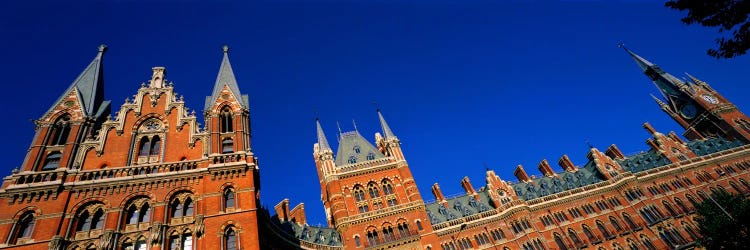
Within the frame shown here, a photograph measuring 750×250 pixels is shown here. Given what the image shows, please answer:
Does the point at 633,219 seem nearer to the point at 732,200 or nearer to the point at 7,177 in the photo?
the point at 732,200

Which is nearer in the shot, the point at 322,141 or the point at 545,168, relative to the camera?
the point at 322,141

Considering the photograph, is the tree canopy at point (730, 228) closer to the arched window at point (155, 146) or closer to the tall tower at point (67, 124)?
the arched window at point (155, 146)

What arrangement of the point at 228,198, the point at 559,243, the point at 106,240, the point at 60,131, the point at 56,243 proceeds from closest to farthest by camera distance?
1. the point at 56,243
2. the point at 106,240
3. the point at 228,198
4. the point at 60,131
5. the point at 559,243

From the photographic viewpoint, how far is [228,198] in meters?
23.7

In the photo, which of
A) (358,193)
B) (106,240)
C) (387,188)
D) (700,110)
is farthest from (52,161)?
(700,110)

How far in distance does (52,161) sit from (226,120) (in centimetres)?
1086

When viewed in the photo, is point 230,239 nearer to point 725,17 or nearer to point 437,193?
point 725,17

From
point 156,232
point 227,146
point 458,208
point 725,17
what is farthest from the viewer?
point 458,208

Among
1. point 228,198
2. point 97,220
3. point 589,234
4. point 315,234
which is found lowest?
point 589,234

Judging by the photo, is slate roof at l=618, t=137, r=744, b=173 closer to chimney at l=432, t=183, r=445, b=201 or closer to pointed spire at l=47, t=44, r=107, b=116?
chimney at l=432, t=183, r=445, b=201

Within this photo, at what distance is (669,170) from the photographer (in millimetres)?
51781

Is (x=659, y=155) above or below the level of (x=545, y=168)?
below

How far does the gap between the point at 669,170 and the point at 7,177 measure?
71324 millimetres

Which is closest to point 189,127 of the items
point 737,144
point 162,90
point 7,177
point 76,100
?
point 162,90
